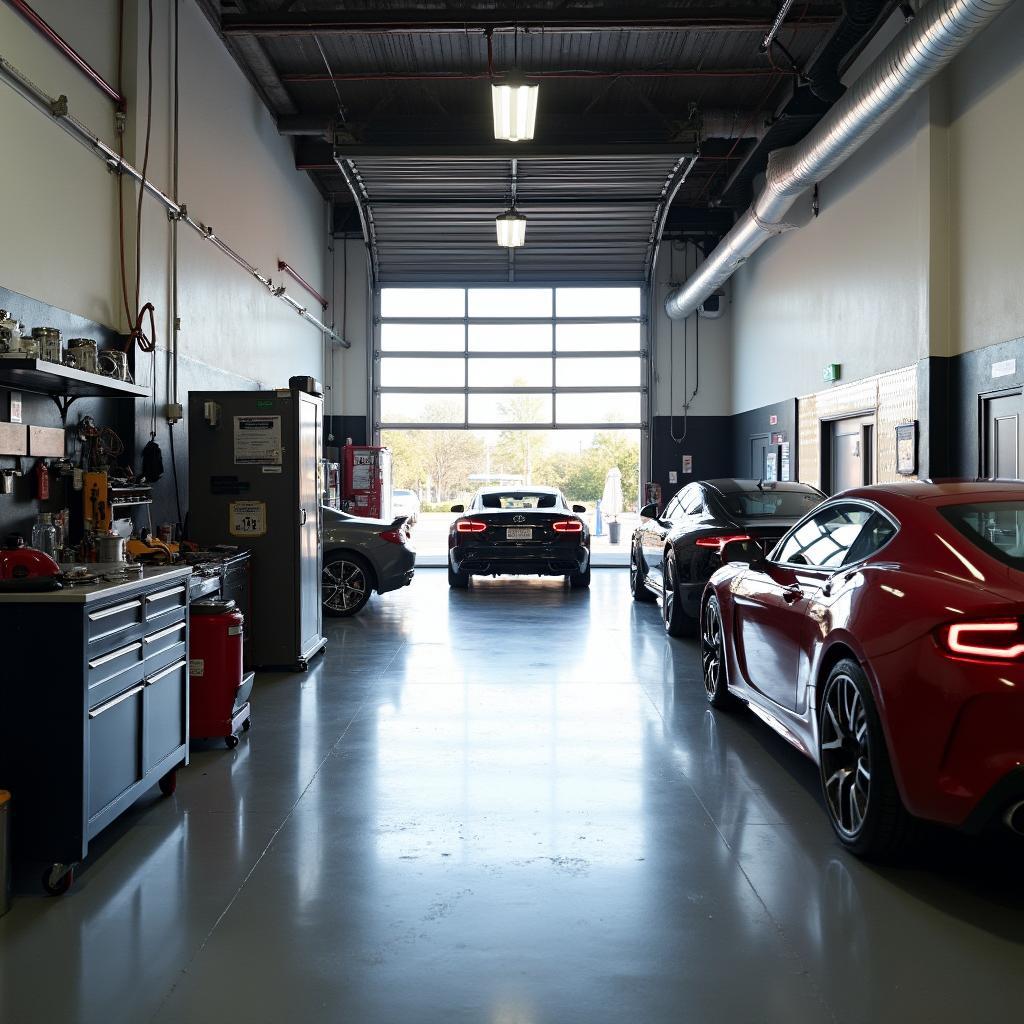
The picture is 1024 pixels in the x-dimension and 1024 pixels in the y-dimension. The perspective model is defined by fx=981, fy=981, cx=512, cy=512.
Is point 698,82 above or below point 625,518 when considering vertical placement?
above

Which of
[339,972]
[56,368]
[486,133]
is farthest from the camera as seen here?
[486,133]

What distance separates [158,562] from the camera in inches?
211

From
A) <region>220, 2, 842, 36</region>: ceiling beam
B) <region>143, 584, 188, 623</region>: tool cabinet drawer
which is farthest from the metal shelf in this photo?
<region>220, 2, 842, 36</region>: ceiling beam

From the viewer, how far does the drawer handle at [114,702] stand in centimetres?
331

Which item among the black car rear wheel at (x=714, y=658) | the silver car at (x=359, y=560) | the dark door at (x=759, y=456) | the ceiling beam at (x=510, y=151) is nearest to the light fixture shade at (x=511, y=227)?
the ceiling beam at (x=510, y=151)

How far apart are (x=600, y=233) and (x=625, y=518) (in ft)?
19.6

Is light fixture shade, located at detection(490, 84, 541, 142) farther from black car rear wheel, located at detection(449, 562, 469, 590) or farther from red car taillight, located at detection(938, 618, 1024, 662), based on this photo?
red car taillight, located at detection(938, 618, 1024, 662)

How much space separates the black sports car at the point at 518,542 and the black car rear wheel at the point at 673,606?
2910mm

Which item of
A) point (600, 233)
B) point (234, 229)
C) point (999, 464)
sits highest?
point (600, 233)

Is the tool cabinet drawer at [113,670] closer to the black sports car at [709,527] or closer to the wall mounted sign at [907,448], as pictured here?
the black sports car at [709,527]

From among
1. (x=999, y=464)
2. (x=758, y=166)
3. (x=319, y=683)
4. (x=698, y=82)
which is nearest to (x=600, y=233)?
(x=758, y=166)

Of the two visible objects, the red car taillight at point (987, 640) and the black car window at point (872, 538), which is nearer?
the red car taillight at point (987, 640)

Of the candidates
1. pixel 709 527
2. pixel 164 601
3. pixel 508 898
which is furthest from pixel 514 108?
pixel 508 898

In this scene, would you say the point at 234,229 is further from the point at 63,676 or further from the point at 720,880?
the point at 720,880
